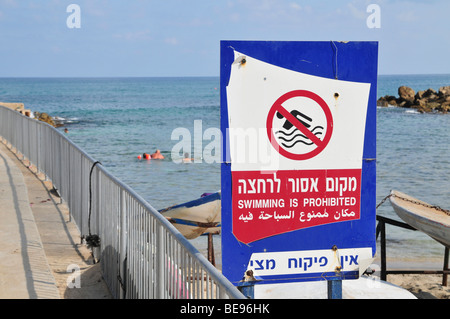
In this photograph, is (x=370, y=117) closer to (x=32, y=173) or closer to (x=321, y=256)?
(x=321, y=256)

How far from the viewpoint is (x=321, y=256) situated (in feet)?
15.6

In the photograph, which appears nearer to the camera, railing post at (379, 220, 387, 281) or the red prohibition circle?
the red prohibition circle

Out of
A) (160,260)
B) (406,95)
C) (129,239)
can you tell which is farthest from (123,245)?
(406,95)

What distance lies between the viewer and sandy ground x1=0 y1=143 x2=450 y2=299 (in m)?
6.46

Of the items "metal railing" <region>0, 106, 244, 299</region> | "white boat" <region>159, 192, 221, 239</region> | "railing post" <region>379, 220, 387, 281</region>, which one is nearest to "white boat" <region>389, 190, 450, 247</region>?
Result: "railing post" <region>379, 220, 387, 281</region>

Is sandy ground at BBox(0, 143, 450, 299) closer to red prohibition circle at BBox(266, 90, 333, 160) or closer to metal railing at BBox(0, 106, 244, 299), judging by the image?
metal railing at BBox(0, 106, 244, 299)

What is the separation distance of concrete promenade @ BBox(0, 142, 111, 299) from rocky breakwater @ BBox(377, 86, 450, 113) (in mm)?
75676

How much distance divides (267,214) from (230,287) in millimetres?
1846

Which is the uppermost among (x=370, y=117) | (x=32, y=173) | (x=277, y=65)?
(x=277, y=65)

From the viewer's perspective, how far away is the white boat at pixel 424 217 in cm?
964

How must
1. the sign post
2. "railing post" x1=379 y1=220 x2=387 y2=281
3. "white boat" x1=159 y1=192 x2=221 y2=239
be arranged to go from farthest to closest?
"white boat" x1=159 y1=192 x2=221 y2=239 → "railing post" x1=379 y1=220 x2=387 y2=281 → the sign post

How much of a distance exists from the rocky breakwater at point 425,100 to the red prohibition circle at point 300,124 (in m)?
79.0

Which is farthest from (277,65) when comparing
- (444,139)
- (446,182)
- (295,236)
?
(444,139)

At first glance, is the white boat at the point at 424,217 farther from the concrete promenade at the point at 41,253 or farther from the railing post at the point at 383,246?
the concrete promenade at the point at 41,253
